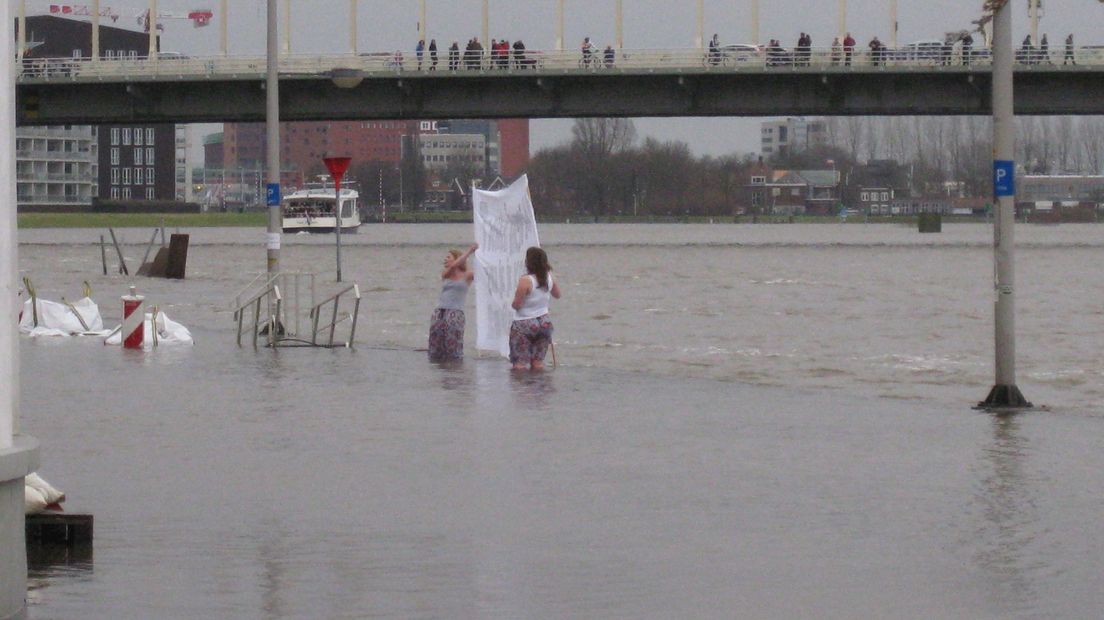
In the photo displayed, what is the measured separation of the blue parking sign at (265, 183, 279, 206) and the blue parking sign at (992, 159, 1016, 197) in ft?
42.1

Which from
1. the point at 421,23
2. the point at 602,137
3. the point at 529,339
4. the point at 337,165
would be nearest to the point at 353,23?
the point at 421,23

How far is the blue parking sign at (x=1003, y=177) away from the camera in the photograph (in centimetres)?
1533

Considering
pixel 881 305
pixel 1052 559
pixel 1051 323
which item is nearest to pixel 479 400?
pixel 1052 559

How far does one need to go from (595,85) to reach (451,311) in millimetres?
45833

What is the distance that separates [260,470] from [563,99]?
5637cm

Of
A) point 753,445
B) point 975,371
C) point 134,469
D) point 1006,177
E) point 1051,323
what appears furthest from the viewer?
point 1051,323

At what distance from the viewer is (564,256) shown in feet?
231

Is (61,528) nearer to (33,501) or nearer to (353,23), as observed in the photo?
(33,501)

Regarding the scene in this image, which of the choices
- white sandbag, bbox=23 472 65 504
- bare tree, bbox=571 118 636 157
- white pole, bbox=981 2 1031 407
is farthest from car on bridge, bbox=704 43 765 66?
bare tree, bbox=571 118 636 157

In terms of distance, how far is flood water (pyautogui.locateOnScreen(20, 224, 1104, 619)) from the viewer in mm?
7801

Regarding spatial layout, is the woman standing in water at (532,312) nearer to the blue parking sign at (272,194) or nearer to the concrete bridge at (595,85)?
the blue parking sign at (272,194)

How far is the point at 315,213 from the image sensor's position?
4611 inches

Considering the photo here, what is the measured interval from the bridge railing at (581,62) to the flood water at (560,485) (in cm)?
3972

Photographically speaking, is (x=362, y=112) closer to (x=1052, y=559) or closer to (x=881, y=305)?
(x=881, y=305)
